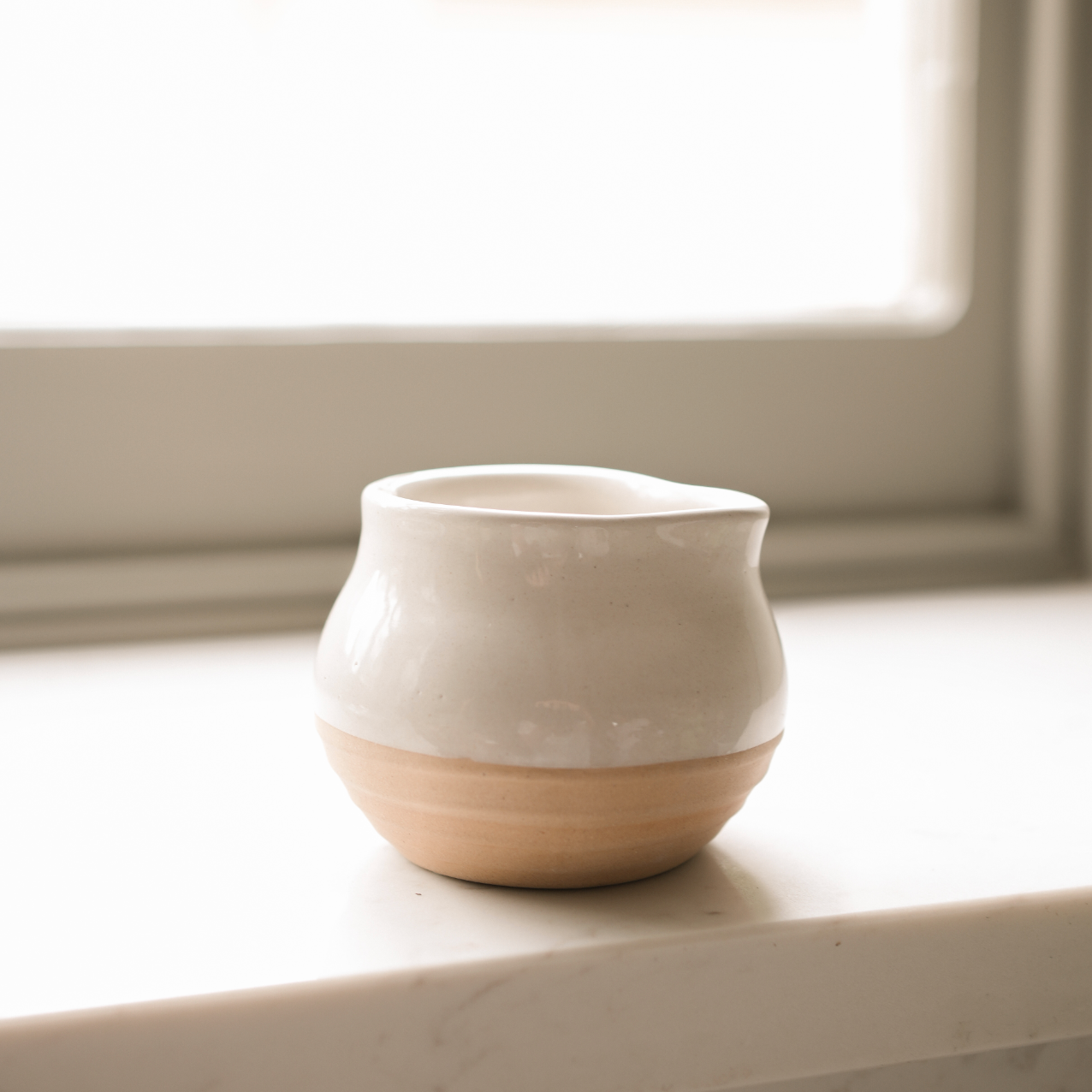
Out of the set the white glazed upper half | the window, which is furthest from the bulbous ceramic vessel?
the window

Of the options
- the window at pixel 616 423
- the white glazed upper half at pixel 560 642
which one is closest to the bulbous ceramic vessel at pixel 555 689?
the white glazed upper half at pixel 560 642

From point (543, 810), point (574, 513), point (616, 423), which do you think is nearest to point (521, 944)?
point (543, 810)

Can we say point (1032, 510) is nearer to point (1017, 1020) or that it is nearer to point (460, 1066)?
point (1017, 1020)

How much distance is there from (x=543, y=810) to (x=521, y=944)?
4 cm

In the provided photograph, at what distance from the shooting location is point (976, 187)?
2.63ft

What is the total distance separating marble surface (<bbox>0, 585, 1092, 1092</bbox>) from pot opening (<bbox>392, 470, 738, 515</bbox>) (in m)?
0.11

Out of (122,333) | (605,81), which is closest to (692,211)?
(605,81)

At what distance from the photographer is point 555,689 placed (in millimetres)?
302

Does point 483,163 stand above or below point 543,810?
above

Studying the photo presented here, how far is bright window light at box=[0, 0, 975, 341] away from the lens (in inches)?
27.2

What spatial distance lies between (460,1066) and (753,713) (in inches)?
4.8

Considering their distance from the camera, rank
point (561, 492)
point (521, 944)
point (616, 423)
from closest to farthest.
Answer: point (521, 944), point (561, 492), point (616, 423)

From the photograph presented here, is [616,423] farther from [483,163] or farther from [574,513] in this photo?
[574,513]

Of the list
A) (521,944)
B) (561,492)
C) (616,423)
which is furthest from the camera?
(616,423)
